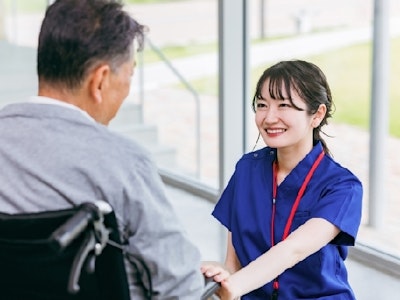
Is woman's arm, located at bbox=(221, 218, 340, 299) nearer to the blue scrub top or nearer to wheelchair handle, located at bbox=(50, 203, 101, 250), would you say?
the blue scrub top

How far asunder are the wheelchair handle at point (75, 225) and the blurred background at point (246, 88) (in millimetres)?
1601

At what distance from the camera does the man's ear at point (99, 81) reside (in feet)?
4.10

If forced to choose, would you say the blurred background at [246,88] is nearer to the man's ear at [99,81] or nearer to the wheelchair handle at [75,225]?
the man's ear at [99,81]

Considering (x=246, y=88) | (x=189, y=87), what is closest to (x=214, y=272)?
(x=246, y=88)

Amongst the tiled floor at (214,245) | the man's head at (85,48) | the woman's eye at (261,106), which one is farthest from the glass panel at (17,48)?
the man's head at (85,48)

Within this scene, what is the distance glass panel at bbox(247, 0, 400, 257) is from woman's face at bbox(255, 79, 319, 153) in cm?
128

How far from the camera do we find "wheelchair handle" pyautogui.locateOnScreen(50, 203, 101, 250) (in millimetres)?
1067

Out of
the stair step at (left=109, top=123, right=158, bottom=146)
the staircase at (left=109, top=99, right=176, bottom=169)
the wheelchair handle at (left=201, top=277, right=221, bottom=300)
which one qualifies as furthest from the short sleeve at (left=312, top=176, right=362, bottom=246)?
the stair step at (left=109, top=123, right=158, bottom=146)

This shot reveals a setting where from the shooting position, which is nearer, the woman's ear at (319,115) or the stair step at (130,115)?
the woman's ear at (319,115)

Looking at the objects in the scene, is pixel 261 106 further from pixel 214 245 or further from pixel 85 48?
pixel 214 245

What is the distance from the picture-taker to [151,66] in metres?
4.91

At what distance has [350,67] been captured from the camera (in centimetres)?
345

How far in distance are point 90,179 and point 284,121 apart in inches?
32.2

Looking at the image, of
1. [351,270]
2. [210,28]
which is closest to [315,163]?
[351,270]
